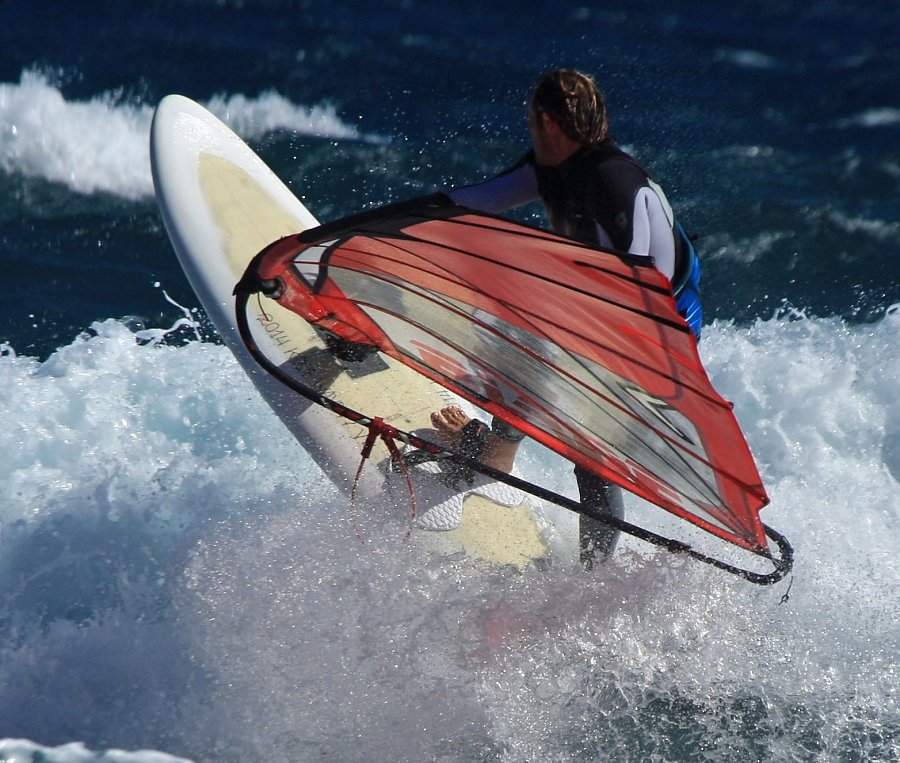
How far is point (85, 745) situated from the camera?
356 centimetres

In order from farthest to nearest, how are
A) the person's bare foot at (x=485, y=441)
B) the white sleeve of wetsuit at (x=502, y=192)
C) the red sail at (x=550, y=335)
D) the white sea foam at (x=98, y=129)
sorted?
the white sea foam at (x=98, y=129) → the person's bare foot at (x=485, y=441) → the white sleeve of wetsuit at (x=502, y=192) → the red sail at (x=550, y=335)

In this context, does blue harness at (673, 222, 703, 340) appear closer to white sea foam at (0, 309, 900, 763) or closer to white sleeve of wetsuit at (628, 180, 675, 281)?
white sleeve of wetsuit at (628, 180, 675, 281)

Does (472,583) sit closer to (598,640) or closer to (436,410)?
(598,640)

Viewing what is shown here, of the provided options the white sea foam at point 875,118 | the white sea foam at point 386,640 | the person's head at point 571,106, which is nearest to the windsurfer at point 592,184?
the person's head at point 571,106

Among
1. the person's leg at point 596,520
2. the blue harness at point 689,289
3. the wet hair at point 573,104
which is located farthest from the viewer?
the person's leg at point 596,520

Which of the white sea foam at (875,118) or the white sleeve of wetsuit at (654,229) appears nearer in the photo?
the white sleeve of wetsuit at (654,229)

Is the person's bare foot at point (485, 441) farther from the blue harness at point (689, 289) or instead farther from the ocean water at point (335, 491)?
the blue harness at point (689, 289)

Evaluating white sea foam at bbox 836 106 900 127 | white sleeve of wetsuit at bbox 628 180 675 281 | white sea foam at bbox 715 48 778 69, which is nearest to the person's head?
white sleeve of wetsuit at bbox 628 180 675 281

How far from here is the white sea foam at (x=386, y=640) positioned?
3576 mm

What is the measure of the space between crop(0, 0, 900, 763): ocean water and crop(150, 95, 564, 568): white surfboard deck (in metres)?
0.18

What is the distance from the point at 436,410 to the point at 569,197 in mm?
1323

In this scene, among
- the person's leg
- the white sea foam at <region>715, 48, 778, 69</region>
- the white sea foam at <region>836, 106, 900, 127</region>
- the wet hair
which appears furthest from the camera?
the white sea foam at <region>715, 48, 778, 69</region>

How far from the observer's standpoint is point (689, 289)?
337cm

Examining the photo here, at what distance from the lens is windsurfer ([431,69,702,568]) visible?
3.07 meters
